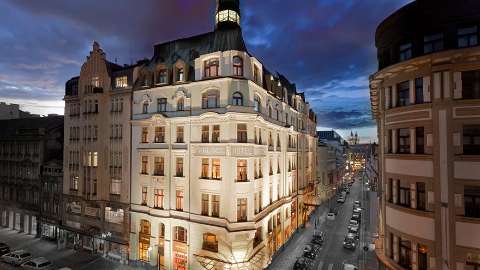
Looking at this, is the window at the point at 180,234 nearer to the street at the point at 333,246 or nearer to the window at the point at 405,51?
the street at the point at 333,246

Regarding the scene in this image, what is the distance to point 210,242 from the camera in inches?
1280

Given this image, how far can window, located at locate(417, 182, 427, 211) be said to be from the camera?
17781 millimetres

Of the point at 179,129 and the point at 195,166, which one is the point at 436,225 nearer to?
the point at 195,166

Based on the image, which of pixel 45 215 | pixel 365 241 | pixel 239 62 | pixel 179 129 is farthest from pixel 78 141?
pixel 365 241

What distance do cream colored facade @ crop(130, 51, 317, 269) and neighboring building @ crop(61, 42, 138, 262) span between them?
2.28 metres

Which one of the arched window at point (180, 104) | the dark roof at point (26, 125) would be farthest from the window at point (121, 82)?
the dark roof at point (26, 125)

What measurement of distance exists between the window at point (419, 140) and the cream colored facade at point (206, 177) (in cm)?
1710

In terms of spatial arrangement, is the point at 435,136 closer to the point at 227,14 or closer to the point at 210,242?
the point at 210,242

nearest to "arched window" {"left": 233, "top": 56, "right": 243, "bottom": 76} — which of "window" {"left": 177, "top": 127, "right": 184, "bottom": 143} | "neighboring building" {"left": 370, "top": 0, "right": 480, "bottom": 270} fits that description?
"window" {"left": 177, "top": 127, "right": 184, "bottom": 143}

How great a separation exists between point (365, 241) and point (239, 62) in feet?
128

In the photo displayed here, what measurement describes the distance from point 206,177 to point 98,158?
19.5 meters

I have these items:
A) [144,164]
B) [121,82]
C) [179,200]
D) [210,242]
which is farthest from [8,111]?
[210,242]

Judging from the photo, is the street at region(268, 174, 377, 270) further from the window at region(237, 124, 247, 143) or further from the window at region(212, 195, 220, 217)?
the window at region(237, 124, 247, 143)

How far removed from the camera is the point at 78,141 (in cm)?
4497
